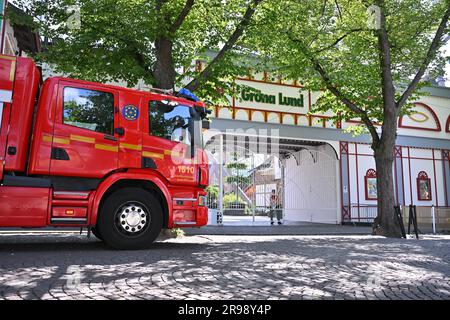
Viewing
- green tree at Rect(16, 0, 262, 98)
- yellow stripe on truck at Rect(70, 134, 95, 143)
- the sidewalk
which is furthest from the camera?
the sidewalk

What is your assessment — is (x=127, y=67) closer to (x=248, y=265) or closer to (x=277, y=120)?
(x=248, y=265)

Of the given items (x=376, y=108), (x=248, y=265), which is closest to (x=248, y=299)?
(x=248, y=265)

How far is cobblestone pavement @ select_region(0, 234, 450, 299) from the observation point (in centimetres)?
422

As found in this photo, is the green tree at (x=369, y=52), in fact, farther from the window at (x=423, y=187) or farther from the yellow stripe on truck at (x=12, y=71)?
the window at (x=423, y=187)

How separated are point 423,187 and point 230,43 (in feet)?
58.0

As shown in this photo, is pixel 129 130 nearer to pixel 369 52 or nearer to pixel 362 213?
pixel 369 52

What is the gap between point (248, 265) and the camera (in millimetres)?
6078

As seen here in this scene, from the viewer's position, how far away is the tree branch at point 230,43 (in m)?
Result: 11.5

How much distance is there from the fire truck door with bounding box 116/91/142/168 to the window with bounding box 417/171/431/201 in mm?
20925

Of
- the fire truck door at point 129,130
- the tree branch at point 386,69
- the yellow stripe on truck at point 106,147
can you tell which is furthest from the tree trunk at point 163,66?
the tree branch at point 386,69

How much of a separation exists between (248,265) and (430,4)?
1340cm

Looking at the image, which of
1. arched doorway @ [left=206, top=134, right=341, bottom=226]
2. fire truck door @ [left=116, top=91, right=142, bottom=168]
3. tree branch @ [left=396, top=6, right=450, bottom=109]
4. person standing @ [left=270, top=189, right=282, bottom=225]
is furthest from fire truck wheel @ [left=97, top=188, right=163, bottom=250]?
person standing @ [left=270, top=189, right=282, bottom=225]

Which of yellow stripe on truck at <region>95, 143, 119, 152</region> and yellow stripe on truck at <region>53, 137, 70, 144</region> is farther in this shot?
yellow stripe on truck at <region>95, 143, 119, 152</region>

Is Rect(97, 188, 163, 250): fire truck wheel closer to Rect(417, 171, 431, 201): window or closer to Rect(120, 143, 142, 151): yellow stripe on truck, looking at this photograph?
Rect(120, 143, 142, 151): yellow stripe on truck
